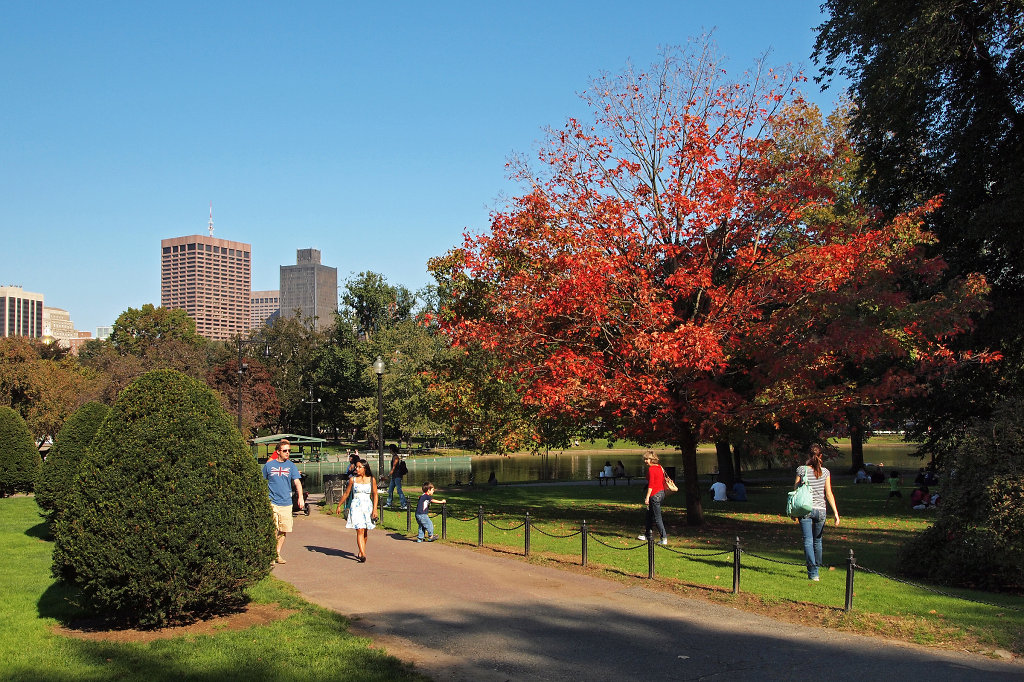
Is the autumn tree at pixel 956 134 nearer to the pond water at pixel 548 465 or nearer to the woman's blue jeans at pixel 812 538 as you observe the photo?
the woman's blue jeans at pixel 812 538

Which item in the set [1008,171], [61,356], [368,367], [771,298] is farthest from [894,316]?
[61,356]

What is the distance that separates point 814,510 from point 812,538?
43cm

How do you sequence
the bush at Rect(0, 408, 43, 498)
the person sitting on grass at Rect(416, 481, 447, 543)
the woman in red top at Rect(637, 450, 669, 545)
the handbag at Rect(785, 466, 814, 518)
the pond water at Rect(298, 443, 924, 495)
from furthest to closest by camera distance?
the pond water at Rect(298, 443, 924, 495)
the bush at Rect(0, 408, 43, 498)
the person sitting on grass at Rect(416, 481, 447, 543)
the woman in red top at Rect(637, 450, 669, 545)
the handbag at Rect(785, 466, 814, 518)

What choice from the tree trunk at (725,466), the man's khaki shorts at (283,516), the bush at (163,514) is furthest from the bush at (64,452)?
the tree trunk at (725,466)

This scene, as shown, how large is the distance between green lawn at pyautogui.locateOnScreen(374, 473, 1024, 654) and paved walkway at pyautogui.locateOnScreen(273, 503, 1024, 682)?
65cm

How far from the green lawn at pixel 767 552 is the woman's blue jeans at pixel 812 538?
0.23 meters

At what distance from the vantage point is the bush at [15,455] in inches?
997

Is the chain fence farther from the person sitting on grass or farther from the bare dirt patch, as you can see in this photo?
the bare dirt patch

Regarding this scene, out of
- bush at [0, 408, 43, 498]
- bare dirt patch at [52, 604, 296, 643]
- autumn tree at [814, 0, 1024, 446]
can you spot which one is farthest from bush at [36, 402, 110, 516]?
autumn tree at [814, 0, 1024, 446]

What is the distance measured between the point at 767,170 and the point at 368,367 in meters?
56.0

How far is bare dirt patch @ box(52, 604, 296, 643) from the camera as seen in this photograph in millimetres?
8320

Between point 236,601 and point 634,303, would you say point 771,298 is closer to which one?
point 634,303

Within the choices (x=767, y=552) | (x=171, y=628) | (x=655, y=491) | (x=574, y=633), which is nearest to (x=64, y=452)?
(x=171, y=628)

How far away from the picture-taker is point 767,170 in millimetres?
17438
